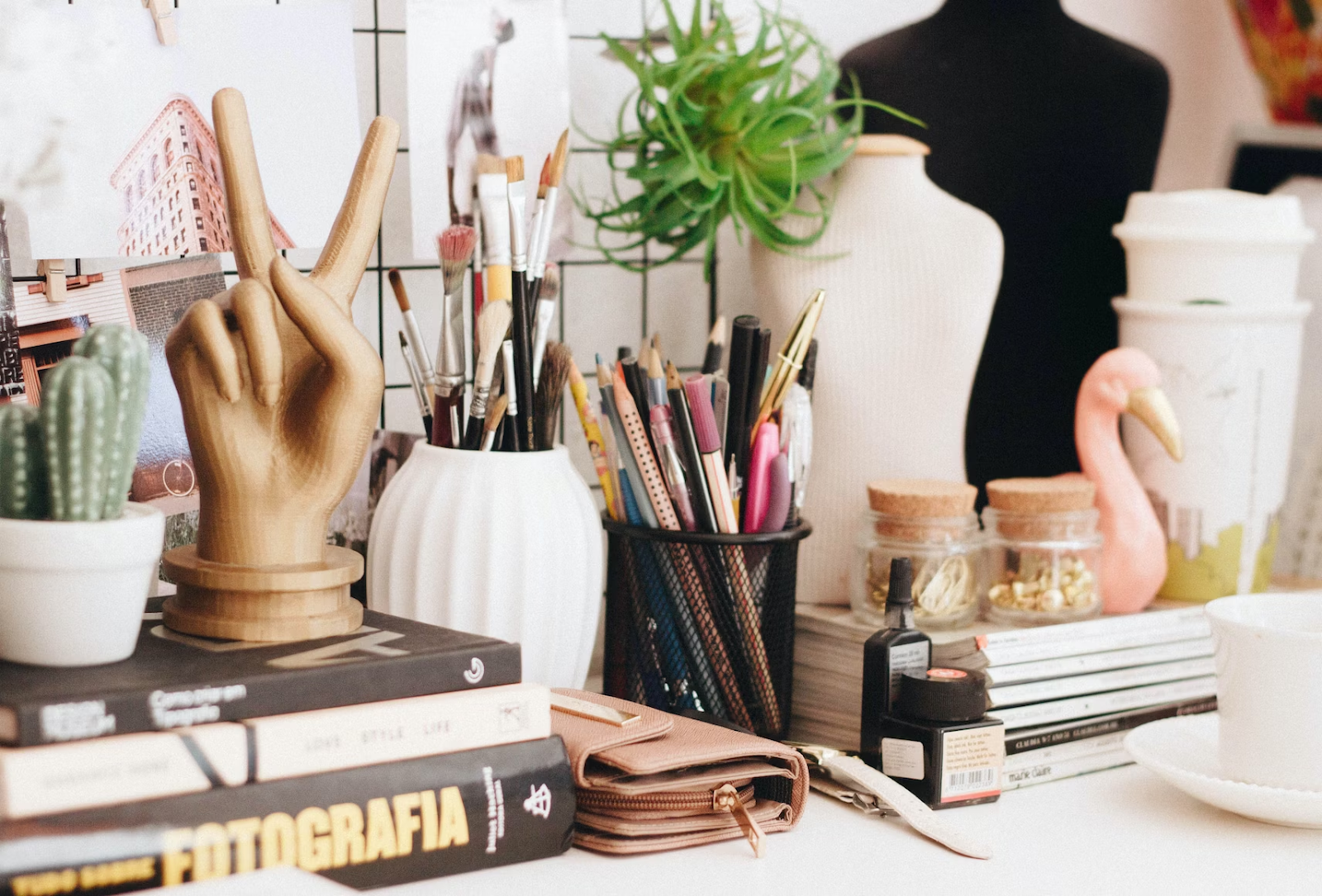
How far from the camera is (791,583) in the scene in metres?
0.76

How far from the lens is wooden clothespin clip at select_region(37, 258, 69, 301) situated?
71 centimetres

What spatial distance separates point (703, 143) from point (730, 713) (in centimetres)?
32

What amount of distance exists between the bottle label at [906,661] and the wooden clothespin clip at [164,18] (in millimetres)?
476

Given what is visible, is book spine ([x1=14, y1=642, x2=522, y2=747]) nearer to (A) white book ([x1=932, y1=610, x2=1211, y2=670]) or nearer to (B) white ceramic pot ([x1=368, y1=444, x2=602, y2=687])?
(B) white ceramic pot ([x1=368, y1=444, x2=602, y2=687])

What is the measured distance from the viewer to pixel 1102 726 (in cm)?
77

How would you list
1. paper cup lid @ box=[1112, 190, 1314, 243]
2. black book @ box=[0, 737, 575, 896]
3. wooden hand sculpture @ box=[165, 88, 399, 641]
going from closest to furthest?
black book @ box=[0, 737, 575, 896], wooden hand sculpture @ box=[165, 88, 399, 641], paper cup lid @ box=[1112, 190, 1314, 243]

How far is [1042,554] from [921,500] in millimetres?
100

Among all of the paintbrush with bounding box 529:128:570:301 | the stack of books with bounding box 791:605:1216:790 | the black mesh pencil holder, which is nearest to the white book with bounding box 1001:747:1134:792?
the stack of books with bounding box 791:605:1216:790

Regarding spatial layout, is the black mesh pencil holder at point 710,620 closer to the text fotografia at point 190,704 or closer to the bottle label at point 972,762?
the bottle label at point 972,762

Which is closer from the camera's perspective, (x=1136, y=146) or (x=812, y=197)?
(x=812, y=197)

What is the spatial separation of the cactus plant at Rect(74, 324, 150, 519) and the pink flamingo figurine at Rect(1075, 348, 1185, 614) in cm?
58

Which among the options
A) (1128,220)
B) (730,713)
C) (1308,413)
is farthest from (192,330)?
(1308,413)

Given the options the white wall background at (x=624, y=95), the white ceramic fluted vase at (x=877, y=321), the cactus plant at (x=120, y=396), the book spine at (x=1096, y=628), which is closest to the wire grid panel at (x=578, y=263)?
the white wall background at (x=624, y=95)

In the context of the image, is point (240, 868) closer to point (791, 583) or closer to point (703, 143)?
point (791, 583)
